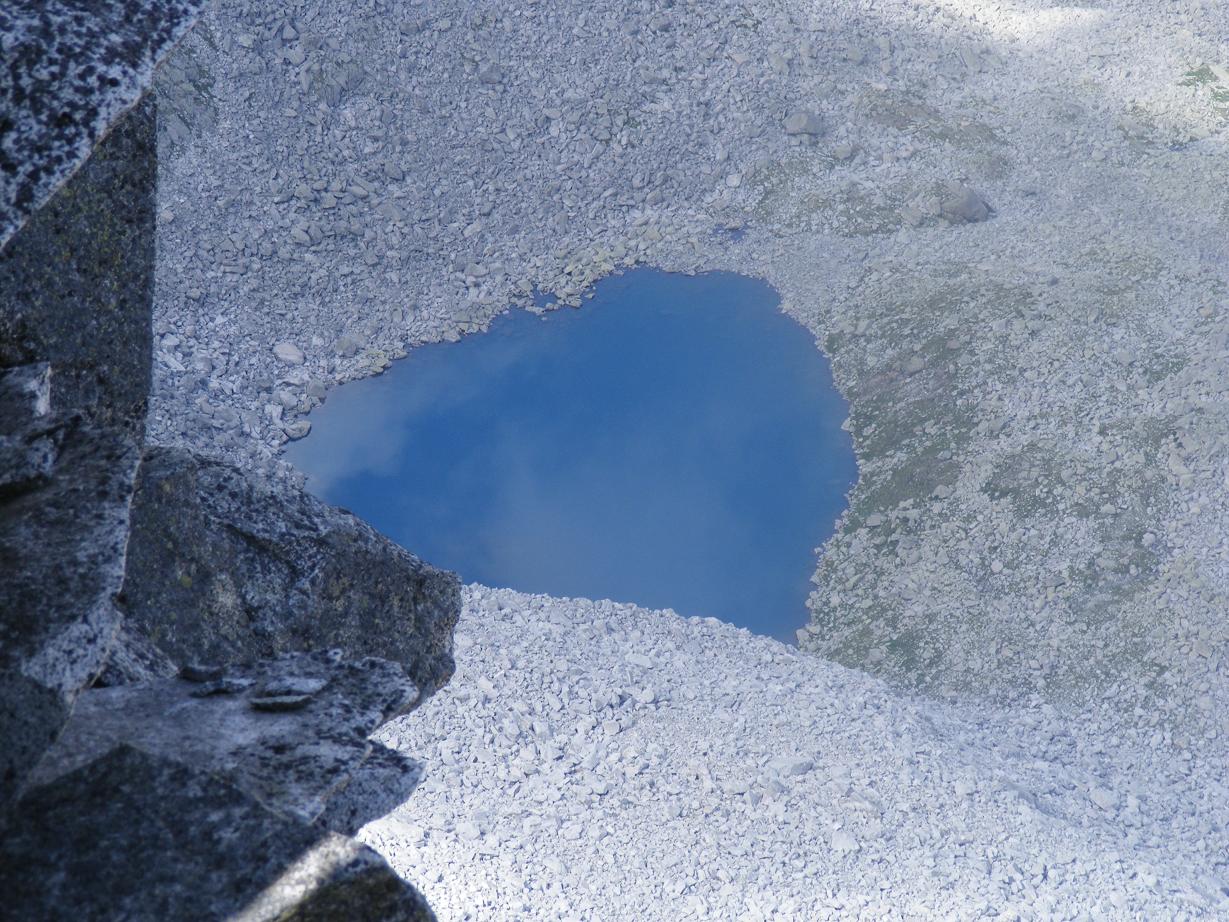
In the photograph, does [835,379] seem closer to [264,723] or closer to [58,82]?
[264,723]

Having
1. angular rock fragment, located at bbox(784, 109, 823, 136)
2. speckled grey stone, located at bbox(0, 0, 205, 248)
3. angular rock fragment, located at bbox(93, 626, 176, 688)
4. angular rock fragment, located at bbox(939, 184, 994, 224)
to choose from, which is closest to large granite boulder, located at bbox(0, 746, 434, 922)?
angular rock fragment, located at bbox(93, 626, 176, 688)

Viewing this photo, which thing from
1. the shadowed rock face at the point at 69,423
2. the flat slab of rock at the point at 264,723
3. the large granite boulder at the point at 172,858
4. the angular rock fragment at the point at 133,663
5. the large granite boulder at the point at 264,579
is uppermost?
the shadowed rock face at the point at 69,423

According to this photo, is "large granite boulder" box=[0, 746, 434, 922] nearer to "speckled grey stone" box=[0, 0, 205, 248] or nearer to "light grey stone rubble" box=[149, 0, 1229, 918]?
"speckled grey stone" box=[0, 0, 205, 248]

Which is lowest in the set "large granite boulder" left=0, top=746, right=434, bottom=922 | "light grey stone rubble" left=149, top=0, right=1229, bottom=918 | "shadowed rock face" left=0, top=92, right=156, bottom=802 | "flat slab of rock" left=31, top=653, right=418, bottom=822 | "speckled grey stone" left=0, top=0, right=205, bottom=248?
"light grey stone rubble" left=149, top=0, right=1229, bottom=918

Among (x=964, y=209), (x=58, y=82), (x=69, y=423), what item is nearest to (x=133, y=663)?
(x=69, y=423)

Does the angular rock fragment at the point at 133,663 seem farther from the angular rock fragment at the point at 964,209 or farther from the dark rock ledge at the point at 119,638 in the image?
the angular rock fragment at the point at 964,209

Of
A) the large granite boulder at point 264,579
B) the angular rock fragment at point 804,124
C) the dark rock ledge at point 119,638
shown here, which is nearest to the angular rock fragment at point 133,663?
the dark rock ledge at point 119,638
